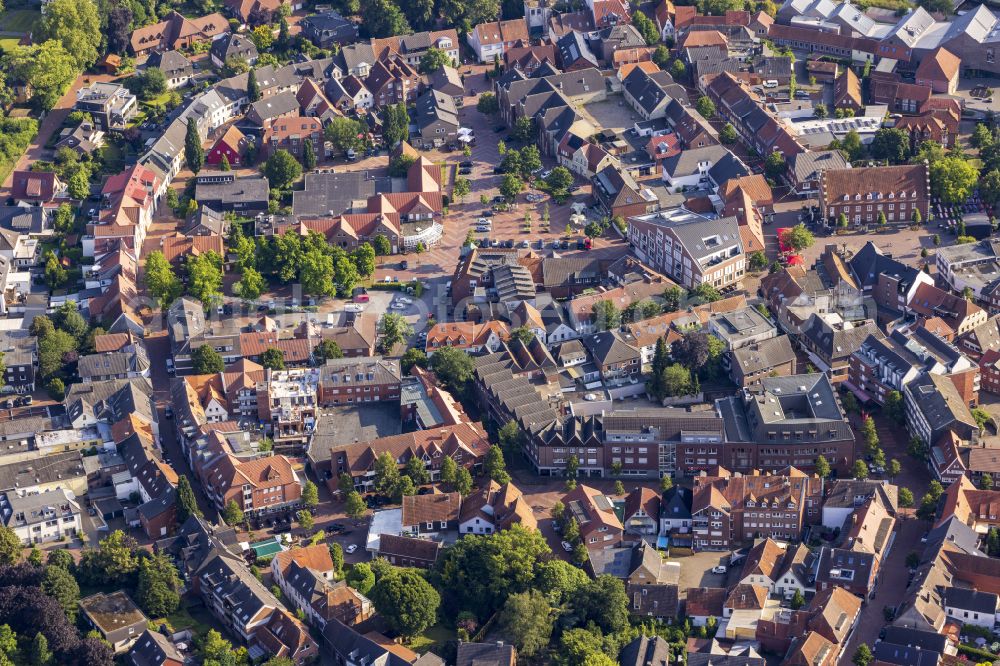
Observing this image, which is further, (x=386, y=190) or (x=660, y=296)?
(x=386, y=190)

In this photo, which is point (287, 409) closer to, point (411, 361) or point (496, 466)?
point (411, 361)

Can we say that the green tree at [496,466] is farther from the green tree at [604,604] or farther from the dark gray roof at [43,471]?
the dark gray roof at [43,471]

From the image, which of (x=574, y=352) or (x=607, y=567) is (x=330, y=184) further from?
(x=607, y=567)

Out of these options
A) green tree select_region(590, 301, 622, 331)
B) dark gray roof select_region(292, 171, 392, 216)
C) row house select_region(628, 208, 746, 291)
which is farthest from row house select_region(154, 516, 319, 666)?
row house select_region(628, 208, 746, 291)

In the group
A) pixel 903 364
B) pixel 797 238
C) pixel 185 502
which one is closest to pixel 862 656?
pixel 903 364

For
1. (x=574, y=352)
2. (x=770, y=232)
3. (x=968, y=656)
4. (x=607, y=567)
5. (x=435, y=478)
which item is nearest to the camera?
(x=968, y=656)

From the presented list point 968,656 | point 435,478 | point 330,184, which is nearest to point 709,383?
point 435,478

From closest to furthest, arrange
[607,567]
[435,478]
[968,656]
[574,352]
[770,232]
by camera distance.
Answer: [968,656] → [607,567] → [435,478] → [574,352] → [770,232]
